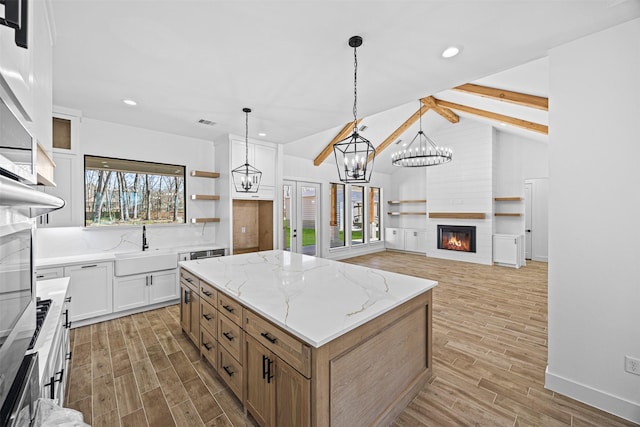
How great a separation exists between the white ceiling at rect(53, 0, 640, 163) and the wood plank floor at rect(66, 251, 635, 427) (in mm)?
2784

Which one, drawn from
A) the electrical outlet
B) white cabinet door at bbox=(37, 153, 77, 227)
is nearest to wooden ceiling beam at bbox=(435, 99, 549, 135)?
the electrical outlet

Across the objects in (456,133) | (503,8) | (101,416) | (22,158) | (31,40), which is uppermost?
(456,133)

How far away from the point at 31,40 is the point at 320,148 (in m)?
5.76

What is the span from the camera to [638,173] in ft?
5.89

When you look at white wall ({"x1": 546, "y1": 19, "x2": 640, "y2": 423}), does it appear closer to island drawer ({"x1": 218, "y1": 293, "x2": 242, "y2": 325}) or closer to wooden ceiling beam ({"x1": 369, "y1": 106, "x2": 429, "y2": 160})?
island drawer ({"x1": 218, "y1": 293, "x2": 242, "y2": 325})

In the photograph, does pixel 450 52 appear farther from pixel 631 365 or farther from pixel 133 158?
pixel 133 158

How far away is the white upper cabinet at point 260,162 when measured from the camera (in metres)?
4.68

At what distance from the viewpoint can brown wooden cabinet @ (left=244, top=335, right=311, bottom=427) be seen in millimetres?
1370

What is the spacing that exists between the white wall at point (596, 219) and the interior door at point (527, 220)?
6.48 m

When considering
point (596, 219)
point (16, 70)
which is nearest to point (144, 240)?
point (16, 70)

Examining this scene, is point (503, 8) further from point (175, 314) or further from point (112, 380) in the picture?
point (175, 314)

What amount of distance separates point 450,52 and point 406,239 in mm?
7164

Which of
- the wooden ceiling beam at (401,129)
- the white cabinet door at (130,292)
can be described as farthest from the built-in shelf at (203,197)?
the wooden ceiling beam at (401,129)

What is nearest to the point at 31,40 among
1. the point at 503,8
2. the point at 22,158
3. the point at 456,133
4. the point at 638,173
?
the point at 22,158
